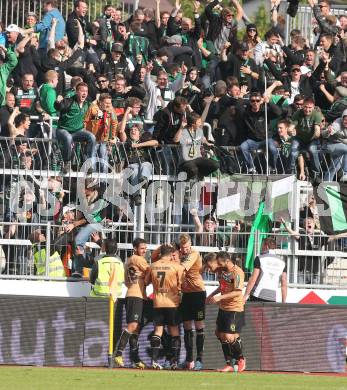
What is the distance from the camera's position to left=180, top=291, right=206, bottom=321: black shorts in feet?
65.0

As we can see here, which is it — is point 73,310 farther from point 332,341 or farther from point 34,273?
point 332,341

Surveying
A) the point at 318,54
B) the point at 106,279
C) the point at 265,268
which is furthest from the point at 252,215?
the point at 318,54

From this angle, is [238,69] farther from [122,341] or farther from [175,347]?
[122,341]

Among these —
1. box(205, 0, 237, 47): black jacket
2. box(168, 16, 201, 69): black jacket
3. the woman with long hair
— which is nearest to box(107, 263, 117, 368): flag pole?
box(168, 16, 201, 69): black jacket

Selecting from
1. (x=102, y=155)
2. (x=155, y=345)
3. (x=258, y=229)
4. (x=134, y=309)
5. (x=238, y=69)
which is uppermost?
(x=238, y=69)

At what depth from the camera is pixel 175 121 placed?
2275cm

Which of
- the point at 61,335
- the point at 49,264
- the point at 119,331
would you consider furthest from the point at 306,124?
the point at 61,335

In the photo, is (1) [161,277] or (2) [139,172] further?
(2) [139,172]

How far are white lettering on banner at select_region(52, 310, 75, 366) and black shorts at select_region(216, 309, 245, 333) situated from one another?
86.2 inches

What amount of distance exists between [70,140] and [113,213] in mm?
1428

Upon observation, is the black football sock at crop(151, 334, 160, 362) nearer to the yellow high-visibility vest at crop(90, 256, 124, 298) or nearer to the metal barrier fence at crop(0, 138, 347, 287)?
the yellow high-visibility vest at crop(90, 256, 124, 298)

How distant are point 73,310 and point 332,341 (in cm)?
393

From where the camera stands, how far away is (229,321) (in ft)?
63.7

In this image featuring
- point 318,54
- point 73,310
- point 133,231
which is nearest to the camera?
point 73,310
